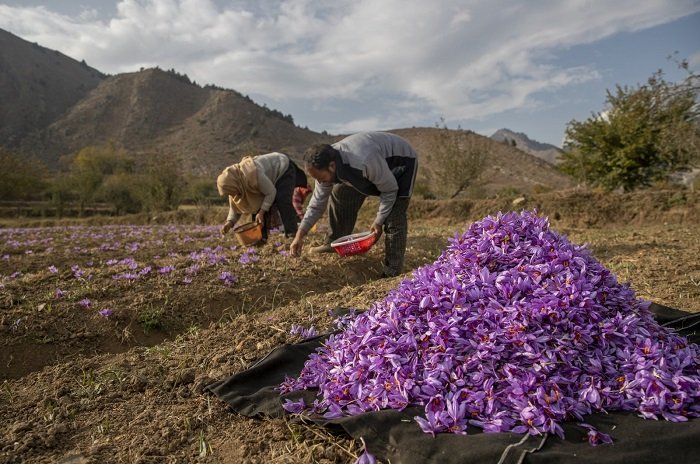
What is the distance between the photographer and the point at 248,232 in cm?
602

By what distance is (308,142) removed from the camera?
2557 inches

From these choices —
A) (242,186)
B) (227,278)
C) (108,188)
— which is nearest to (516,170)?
(108,188)

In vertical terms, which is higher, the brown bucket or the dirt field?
the brown bucket

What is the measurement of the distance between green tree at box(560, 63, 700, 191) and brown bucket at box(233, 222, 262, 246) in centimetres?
1185

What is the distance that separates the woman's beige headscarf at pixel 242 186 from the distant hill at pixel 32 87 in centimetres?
6634

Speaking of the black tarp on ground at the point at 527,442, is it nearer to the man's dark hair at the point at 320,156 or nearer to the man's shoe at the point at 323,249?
the man's dark hair at the point at 320,156

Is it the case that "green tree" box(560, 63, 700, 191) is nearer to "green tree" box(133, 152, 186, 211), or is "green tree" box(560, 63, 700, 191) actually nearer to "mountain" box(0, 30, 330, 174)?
"green tree" box(133, 152, 186, 211)

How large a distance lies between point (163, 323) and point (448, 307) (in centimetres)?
294

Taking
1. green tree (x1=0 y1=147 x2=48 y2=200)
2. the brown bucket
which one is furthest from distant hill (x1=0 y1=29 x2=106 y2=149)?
the brown bucket

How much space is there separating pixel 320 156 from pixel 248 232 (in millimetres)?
2315

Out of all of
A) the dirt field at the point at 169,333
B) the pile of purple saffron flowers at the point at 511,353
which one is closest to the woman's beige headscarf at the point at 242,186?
the dirt field at the point at 169,333

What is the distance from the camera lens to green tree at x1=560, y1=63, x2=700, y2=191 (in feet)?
40.5

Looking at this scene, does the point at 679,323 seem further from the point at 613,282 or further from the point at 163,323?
the point at 163,323

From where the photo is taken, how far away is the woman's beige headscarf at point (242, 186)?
5992 millimetres
